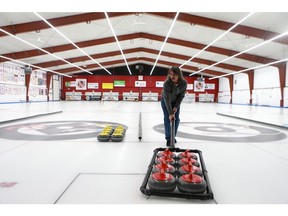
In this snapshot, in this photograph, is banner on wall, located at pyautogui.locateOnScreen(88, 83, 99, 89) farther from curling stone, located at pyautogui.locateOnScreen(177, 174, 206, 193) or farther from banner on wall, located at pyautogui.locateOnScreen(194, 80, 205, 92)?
curling stone, located at pyautogui.locateOnScreen(177, 174, 206, 193)

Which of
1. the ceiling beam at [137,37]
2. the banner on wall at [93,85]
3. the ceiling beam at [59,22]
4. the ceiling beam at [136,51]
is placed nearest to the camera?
the ceiling beam at [59,22]

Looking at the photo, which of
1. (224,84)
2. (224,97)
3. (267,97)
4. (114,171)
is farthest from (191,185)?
(224,84)

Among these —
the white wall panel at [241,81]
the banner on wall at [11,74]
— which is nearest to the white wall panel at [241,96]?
the white wall panel at [241,81]

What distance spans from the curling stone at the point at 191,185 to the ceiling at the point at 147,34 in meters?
9.57

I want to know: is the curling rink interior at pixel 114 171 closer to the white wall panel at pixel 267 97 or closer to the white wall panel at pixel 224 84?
the white wall panel at pixel 267 97

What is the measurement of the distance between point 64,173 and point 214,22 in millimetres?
11519

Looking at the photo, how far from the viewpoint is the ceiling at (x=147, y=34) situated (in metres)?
10.7

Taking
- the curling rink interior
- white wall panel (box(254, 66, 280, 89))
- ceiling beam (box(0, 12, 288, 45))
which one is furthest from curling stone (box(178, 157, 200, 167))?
white wall panel (box(254, 66, 280, 89))

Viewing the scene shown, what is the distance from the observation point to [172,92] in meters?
2.78

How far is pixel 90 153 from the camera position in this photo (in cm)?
245

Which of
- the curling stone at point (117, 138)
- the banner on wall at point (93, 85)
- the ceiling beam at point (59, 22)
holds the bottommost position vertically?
the curling stone at point (117, 138)

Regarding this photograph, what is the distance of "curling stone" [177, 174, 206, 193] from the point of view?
1362 mm

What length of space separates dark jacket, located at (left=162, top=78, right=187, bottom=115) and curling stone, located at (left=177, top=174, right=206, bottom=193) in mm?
1296
